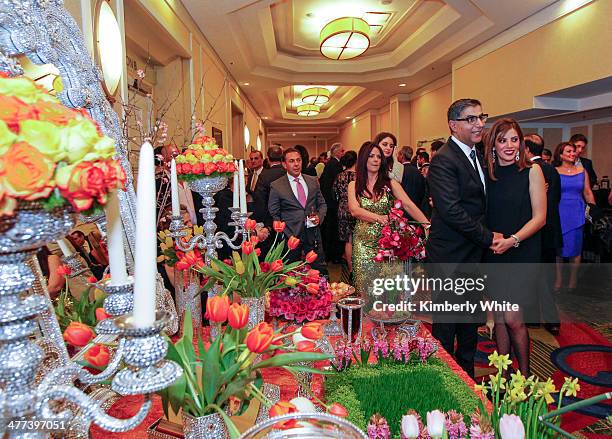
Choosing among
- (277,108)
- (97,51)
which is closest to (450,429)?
(97,51)

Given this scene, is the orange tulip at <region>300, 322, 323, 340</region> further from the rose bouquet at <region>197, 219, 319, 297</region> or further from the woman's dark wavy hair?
the woman's dark wavy hair

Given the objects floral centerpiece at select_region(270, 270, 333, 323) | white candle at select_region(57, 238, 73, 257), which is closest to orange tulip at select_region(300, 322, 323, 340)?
floral centerpiece at select_region(270, 270, 333, 323)

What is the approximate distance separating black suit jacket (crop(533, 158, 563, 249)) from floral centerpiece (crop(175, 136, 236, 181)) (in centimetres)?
289

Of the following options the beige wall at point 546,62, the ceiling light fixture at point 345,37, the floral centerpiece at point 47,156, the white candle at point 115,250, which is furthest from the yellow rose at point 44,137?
the ceiling light fixture at point 345,37

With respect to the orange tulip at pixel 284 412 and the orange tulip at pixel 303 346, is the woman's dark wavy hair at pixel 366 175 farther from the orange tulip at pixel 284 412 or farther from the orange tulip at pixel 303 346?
the orange tulip at pixel 284 412

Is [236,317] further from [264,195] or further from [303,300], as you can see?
[264,195]

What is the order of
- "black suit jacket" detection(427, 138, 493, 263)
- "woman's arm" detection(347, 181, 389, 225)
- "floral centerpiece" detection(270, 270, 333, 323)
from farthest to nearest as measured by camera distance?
"woman's arm" detection(347, 181, 389, 225), "black suit jacket" detection(427, 138, 493, 263), "floral centerpiece" detection(270, 270, 333, 323)

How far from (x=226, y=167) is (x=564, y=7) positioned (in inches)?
208

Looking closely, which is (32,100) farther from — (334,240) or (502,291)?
(334,240)

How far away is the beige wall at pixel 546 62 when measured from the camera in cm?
473

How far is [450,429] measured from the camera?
746 millimetres

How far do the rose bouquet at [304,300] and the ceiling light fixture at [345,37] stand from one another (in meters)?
6.03

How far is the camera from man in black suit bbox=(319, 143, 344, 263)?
18.5ft

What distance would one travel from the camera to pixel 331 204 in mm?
5668
